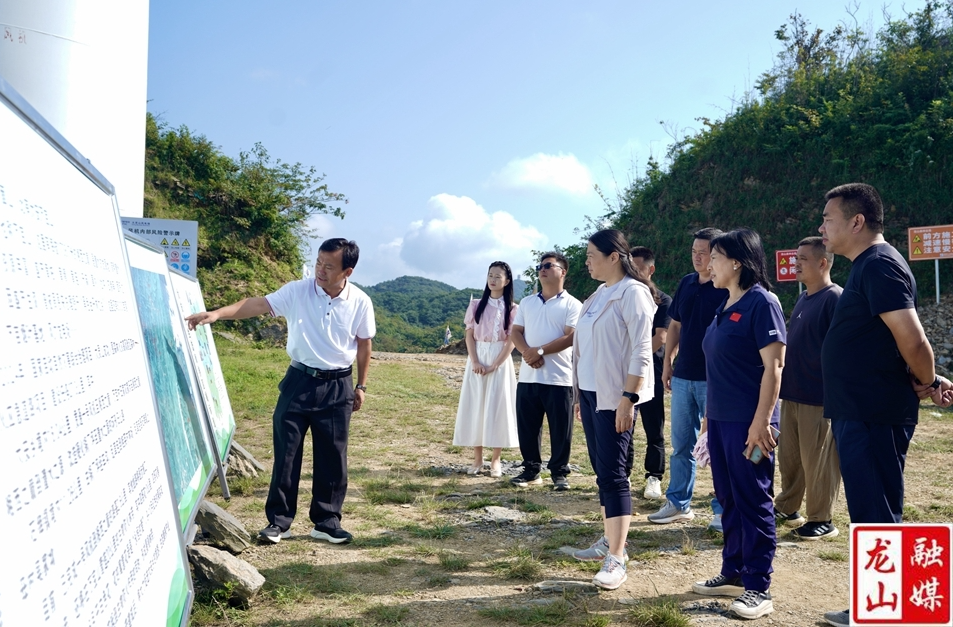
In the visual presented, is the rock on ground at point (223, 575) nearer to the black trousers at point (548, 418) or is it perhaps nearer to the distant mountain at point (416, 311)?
the black trousers at point (548, 418)

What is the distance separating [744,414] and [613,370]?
668 mm

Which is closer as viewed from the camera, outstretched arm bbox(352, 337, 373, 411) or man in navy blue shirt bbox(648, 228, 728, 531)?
outstretched arm bbox(352, 337, 373, 411)

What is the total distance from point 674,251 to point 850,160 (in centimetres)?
562

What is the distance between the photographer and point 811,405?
457 centimetres

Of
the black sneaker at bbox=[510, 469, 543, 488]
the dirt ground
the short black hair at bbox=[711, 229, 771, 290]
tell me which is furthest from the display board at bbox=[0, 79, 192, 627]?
the black sneaker at bbox=[510, 469, 543, 488]

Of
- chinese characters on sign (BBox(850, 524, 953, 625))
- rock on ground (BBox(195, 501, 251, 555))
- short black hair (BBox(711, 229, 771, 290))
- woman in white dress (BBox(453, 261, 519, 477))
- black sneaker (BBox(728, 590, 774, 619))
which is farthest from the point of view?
Result: woman in white dress (BBox(453, 261, 519, 477))

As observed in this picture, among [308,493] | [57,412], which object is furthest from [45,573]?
[308,493]

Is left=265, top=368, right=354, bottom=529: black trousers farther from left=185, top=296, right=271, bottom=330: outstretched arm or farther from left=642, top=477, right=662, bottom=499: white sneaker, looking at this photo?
left=642, top=477, right=662, bottom=499: white sneaker

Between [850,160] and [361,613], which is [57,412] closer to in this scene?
[361,613]

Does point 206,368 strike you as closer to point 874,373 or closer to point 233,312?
point 233,312

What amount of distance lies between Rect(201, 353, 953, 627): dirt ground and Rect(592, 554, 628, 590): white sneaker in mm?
47

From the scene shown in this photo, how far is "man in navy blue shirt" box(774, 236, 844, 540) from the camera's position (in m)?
4.51

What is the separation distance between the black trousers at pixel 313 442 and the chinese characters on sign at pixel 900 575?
2.88 m

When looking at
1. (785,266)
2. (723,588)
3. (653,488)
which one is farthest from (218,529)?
(785,266)
